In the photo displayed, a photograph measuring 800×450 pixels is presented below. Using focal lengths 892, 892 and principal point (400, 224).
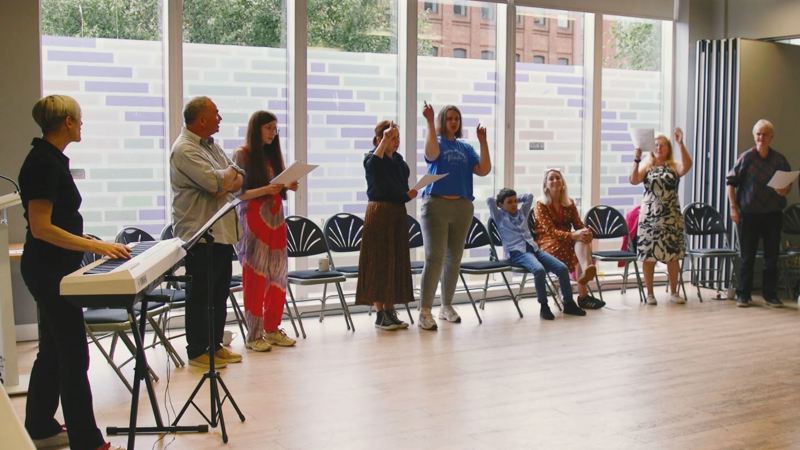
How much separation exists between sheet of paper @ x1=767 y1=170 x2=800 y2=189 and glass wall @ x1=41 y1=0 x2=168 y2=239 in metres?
5.17

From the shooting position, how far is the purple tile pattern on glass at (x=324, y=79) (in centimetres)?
749

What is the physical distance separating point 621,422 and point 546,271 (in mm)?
3248

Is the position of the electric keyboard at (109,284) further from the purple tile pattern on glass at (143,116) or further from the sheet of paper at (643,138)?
the sheet of paper at (643,138)

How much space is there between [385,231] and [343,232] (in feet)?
2.30

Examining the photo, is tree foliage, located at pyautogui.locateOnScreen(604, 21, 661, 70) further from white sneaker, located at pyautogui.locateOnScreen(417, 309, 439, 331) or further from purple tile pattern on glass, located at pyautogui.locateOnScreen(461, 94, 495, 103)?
white sneaker, located at pyautogui.locateOnScreen(417, 309, 439, 331)

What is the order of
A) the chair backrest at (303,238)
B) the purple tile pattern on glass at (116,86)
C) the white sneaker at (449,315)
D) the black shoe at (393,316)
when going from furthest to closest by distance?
the white sneaker at (449,315)
the chair backrest at (303,238)
the black shoe at (393,316)
the purple tile pattern on glass at (116,86)

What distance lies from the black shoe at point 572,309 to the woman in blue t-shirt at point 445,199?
1214 mm

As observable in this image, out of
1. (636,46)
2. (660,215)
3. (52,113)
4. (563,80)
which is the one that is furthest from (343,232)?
(636,46)

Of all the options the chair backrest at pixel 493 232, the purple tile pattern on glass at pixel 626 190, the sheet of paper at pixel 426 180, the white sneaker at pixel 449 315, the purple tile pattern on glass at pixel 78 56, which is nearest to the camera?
the sheet of paper at pixel 426 180

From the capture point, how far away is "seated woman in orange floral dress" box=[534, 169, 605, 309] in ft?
25.0

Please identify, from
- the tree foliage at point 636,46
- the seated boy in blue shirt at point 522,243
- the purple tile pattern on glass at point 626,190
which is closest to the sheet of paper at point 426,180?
the seated boy in blue shirt at point 522,243

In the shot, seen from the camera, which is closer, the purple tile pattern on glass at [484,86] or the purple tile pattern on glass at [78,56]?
the purple tile pattern on glass at [78,56]

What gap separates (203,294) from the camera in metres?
5.21

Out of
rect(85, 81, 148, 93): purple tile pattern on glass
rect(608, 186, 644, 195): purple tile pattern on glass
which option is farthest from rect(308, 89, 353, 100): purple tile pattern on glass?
rect(608, 186, 644, 195): purple tile pattern on glass
